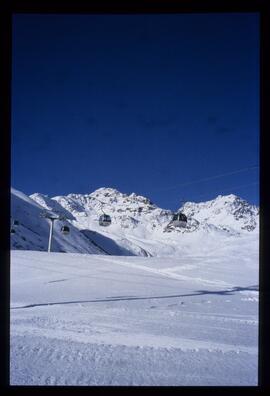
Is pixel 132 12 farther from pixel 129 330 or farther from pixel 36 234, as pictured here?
pixel 36 234

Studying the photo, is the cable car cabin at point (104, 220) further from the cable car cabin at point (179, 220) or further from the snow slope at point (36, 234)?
the snow slope at point (36, 234)

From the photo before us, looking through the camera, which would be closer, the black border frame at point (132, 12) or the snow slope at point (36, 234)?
the black border frame at point (132, 12)

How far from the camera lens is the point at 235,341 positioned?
4277 mm

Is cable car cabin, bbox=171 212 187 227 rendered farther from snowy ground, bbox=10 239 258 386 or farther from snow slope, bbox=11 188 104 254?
snow slope, bbox=11 188 104 254

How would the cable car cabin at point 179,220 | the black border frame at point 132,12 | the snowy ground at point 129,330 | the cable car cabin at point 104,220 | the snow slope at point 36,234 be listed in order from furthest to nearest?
the snow slope at point 36,234 → the cable car cabin at point 104,220 → the cable car cabin at point 179,220 → the snowy ground at point 129,330 → the black border frame at point 132,12

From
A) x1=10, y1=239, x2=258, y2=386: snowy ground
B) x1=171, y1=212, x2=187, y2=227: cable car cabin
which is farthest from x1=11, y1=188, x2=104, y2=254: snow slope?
x1=10, y1=239, x2=258, y2=386: snowy ground

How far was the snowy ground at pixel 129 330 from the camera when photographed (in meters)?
2.72

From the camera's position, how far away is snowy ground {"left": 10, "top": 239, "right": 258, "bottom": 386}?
8.93 ft

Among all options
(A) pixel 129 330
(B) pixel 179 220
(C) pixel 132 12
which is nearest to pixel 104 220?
(B) pixel 179 220

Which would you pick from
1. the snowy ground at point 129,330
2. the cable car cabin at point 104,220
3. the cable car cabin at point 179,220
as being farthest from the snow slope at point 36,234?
the snowy ground at point 129,330

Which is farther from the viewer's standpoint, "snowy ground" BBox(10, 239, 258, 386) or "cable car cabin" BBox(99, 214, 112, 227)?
"cable car cabin" BBox(99, 214, 112, 227)

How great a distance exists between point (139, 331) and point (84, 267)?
381 inches

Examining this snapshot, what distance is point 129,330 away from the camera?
4812mm

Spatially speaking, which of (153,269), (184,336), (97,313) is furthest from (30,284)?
(184,336)
